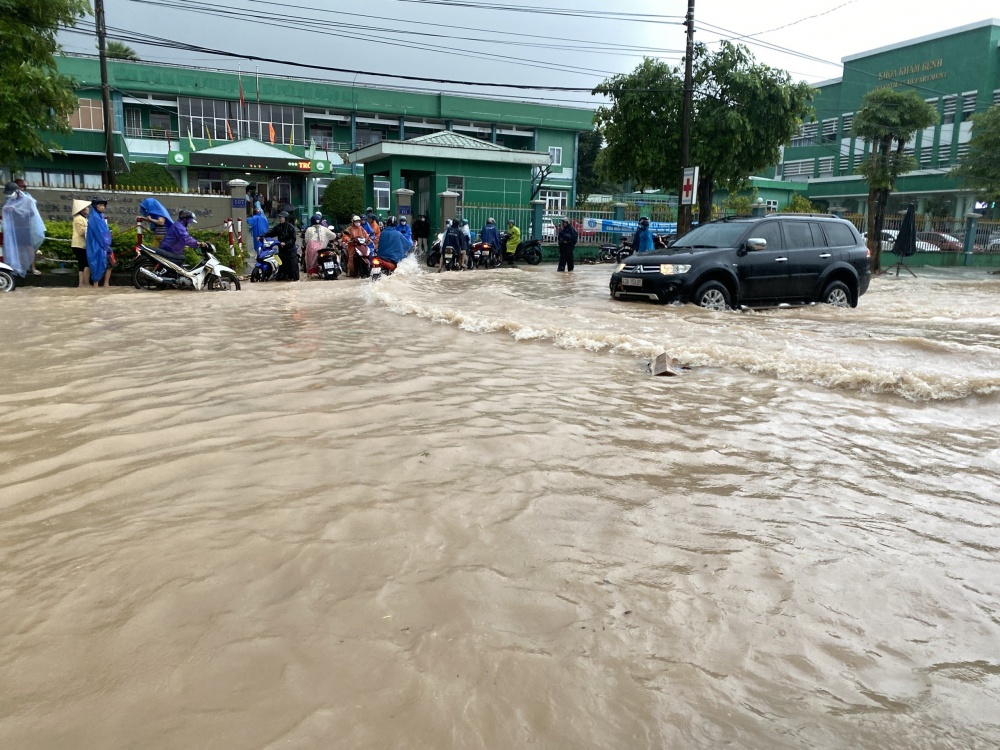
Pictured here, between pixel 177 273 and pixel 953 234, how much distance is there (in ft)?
95.9

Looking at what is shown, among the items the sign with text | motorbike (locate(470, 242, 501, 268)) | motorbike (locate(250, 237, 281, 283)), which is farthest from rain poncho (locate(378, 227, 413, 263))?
the sign with text

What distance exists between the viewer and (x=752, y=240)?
38.1 ft

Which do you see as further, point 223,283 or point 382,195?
point 382,195

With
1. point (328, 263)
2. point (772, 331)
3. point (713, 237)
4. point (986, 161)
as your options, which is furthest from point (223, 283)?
point (986, 161)

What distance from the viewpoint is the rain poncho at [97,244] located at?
520 inches

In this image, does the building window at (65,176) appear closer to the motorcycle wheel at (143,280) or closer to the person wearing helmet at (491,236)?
the person wearing helmet at (491,236)

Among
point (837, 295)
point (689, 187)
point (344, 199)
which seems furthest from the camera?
point (344, 199)

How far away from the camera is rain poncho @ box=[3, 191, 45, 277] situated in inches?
516

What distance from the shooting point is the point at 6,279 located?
1320cm

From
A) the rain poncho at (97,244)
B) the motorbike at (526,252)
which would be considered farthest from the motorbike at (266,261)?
the motorbike at (526,252)

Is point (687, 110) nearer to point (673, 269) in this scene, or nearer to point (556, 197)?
point (673, 269)

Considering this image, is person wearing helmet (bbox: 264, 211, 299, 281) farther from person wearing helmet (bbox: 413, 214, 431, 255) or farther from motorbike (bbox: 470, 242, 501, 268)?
person wearing helmet (bbox: 413, 214, 431, 255)

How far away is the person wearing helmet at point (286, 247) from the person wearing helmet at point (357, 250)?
153 cm

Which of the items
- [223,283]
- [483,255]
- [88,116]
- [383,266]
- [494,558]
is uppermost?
[88,116]
